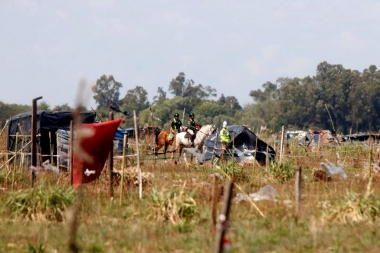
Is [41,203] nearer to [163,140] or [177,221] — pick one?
[177,221]

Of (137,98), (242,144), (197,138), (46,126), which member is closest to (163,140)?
(197,138)

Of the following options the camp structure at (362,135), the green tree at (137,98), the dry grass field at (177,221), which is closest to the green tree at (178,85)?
the green tree at (137,98)

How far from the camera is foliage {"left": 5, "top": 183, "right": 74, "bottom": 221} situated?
355 inches

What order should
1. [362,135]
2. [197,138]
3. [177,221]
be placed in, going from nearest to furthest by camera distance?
[177,221]
[197,138]
[362,135]

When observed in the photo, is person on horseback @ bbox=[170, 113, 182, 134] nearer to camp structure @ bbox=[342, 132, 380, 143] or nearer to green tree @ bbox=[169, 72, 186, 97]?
camp structure @ bbox=[342, 132, 380, 143]

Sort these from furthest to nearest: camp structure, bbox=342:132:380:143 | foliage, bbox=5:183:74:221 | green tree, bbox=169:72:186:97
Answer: green tree, bbox=169:72:186:97
camp structure, bbox=342:132:380:143
foliage, bbox=5:183:74:221

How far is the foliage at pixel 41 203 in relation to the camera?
29.6ft

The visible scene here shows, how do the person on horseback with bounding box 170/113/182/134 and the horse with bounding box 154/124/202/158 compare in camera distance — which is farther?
the person on horseback with bounding box 170/113/182/134

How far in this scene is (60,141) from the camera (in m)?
18.0

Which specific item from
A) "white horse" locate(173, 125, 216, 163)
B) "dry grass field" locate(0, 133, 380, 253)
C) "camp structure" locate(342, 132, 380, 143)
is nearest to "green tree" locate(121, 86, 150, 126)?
"camp structure" locate(342, 132, 380, 143)

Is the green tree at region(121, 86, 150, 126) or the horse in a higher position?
the green tree at region(121, 86, 150, 126)

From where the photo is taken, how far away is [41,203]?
906cm

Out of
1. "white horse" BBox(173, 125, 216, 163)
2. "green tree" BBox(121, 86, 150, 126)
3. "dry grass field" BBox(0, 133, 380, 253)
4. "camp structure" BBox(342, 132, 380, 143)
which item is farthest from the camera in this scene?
"green tree" BBox(121, 86, 150, 126)

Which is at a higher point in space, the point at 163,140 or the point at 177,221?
the point at 163,140
